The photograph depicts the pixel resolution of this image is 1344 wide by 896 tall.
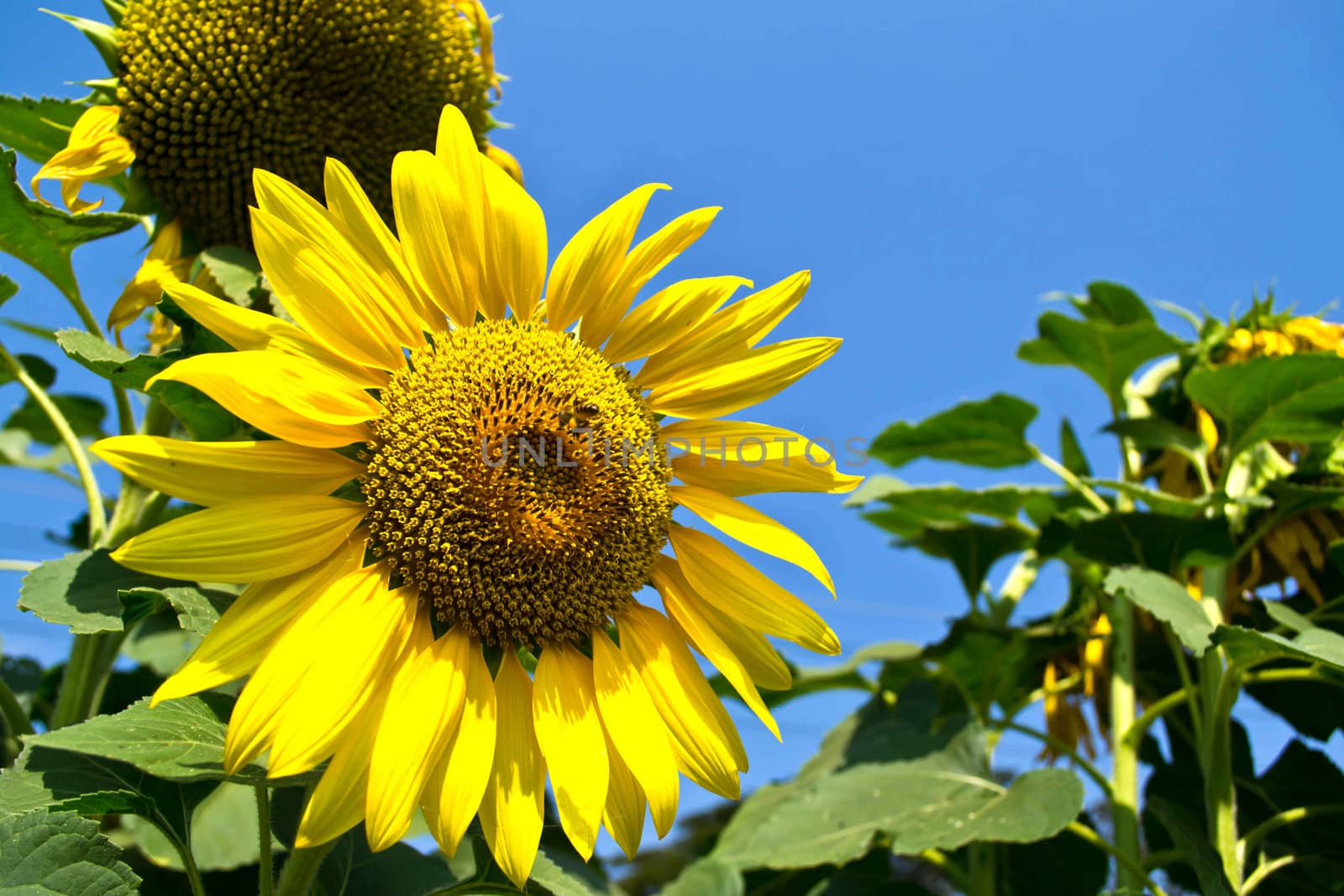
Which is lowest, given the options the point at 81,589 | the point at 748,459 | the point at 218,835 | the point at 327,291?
the point at 218,835

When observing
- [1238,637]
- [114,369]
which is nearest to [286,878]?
[114,369]

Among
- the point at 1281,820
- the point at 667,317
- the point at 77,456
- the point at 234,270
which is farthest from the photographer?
the point at 1281,820

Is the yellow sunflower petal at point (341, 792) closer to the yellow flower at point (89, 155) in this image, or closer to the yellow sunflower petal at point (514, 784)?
the yellow sunflower petal at point (514, 784)

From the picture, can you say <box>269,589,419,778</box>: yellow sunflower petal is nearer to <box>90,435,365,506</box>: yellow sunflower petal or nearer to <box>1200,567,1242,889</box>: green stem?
<box>90,435,365,506</box>: yellow sunflower petal

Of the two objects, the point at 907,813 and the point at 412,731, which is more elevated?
the point at 412,731

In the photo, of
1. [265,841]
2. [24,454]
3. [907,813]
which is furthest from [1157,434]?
[24,454]

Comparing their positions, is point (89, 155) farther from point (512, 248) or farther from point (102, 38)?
point (512, 248)

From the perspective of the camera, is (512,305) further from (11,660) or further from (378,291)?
(11,660)
